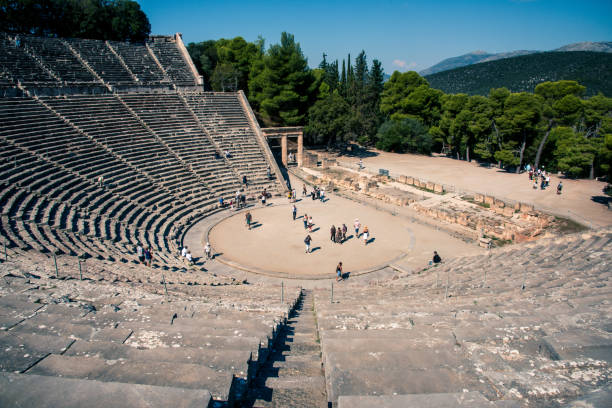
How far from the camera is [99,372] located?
13.0 ft

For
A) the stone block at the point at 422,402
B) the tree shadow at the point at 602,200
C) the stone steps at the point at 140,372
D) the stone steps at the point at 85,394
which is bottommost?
the tree shadow at the point at 602,200

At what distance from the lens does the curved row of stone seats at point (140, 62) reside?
36344 mm

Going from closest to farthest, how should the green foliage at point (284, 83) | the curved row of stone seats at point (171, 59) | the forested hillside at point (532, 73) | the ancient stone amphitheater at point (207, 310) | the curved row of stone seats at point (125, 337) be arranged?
the curved row of stone seats at point (125, 337) → the ancient stone amphitheater at point (207, 310) → the curved row of stone seats at point (171, 59) → the green foliage at point (284, 83) → the forested hillside at point (532, 73)

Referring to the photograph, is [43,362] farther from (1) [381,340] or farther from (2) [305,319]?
(2) [305,319]

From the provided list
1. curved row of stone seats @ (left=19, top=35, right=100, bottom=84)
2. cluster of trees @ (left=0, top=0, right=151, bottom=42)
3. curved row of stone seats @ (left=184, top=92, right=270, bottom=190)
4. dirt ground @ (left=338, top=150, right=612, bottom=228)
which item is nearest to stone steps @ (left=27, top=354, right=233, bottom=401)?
curved row of stone seats @ (left=184, top=92, right=270, bottom=190)

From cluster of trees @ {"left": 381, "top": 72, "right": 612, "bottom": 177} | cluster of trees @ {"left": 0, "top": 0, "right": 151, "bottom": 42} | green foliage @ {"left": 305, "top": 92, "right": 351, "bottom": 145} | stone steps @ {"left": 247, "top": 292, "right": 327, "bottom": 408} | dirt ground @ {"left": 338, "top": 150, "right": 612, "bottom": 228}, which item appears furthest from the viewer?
green foliage @ {"left": 305, "top": 92, "right": 351, "bottom": 145}

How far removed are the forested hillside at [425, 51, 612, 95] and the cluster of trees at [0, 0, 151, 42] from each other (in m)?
99.3

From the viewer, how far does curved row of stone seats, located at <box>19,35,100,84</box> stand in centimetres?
3144

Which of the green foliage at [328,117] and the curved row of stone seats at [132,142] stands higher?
the green foliage at [328,117]

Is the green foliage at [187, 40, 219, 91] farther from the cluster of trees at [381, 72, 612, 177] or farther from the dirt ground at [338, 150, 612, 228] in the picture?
the cluster of trees at [381, 72, 612, 177]

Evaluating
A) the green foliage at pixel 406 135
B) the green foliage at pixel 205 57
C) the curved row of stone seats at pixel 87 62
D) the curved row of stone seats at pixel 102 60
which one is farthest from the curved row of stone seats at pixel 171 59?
the green foliage at pixel 406 135

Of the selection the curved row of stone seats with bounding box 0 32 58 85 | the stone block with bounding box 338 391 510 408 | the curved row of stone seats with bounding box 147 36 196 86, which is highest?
the curved row of stone seats with bounding box 147 36 196 86

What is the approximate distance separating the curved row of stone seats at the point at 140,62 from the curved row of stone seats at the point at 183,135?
488cm

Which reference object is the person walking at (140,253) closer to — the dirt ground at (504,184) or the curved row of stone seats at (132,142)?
the curved row of stone seats at (132,142)
